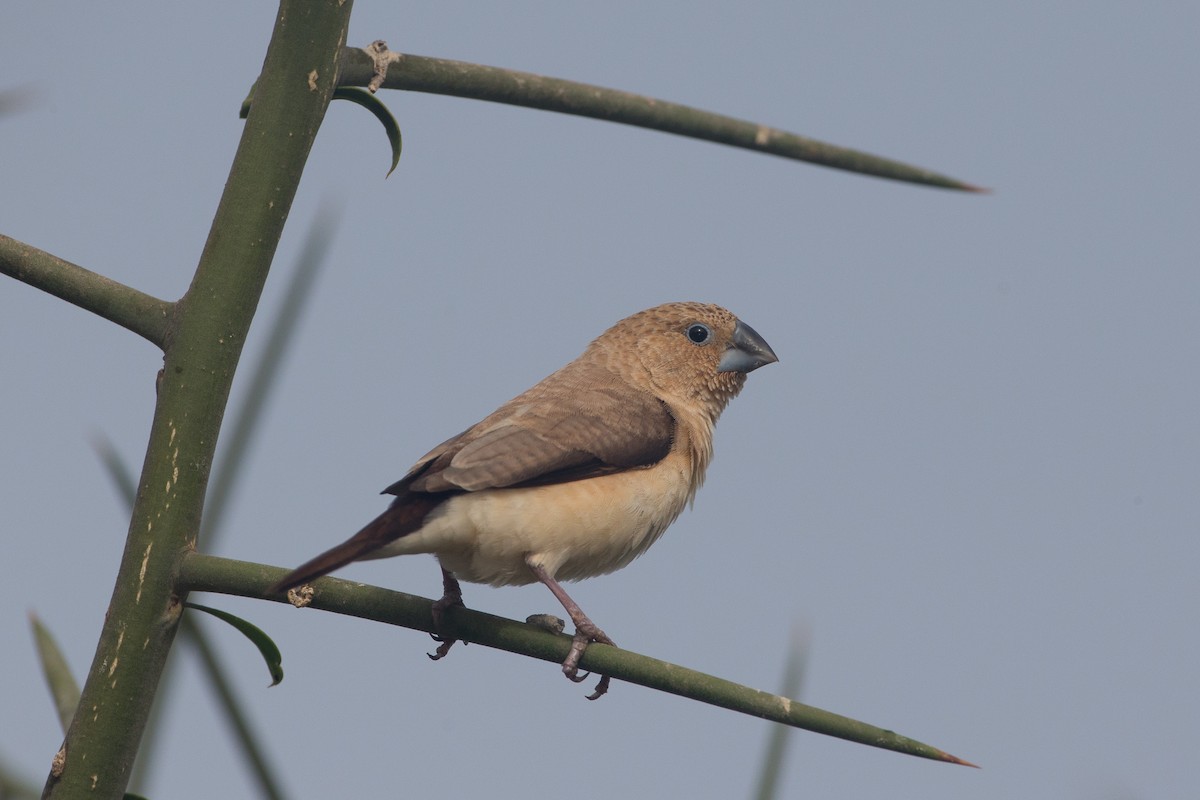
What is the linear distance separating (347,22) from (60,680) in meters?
1.17

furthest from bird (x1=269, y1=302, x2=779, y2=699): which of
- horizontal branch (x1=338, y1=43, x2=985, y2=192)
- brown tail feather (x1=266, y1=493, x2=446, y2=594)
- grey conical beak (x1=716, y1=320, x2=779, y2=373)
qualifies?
horizontal branch (x1=338, y1=43, x2=985, y2=192)

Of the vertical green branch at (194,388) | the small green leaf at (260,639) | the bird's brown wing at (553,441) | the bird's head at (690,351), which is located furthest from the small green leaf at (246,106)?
the bird's head at (690,351)

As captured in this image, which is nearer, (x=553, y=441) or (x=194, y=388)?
(x=194, y=388)

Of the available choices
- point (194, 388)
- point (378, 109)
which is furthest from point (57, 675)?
point (378, 109)

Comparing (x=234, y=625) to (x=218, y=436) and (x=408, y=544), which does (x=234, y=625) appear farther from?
(x=408, y=544)

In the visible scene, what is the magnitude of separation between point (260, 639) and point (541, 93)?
1.04 m

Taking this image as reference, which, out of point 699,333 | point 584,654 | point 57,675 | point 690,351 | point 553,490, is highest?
point 699,333

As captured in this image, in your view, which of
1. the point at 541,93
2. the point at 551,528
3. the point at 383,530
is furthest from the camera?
the point at 551,528

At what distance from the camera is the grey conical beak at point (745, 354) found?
5855 mm

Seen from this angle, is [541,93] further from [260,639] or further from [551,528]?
[551,528]

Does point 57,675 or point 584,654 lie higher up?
point 584,654

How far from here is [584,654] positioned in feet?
6.16

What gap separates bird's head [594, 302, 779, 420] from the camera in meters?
5.68

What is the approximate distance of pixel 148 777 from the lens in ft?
6.31
